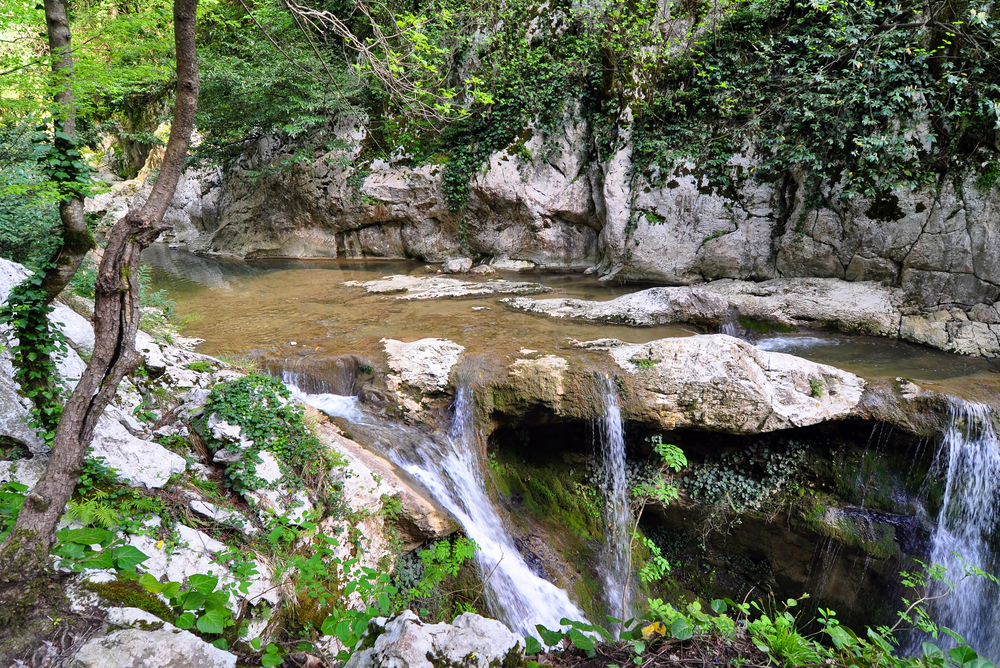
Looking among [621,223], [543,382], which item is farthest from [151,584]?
[621,223]

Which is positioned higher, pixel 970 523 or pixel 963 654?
pixel 963 654

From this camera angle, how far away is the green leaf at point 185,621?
2145 millimetres

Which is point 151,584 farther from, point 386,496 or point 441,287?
point 441,287

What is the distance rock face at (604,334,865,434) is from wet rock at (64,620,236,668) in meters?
5.06

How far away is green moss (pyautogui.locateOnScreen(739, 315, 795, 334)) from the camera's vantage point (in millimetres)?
8703

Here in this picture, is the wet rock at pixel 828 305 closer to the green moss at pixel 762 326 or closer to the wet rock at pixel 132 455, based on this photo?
the green moss at pixel 762 326

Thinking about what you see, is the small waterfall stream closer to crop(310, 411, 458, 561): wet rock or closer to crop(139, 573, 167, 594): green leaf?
crop(310, 411, 458, 561): wet rock

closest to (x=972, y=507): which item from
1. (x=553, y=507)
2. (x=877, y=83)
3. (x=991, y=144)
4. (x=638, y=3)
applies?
(x=553, y=507)

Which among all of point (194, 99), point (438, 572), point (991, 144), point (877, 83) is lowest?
point (438, 572)

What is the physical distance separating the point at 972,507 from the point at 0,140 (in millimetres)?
13849

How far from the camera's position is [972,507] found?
18.3ft

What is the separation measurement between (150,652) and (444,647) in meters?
1.28

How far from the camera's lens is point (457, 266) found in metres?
12.8

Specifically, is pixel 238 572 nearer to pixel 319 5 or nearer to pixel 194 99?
pixel 194 99
